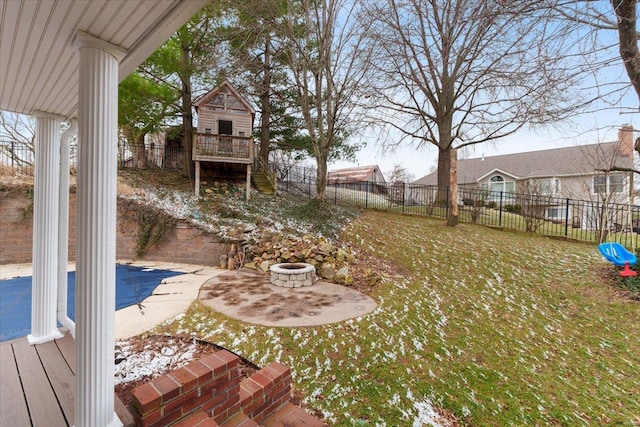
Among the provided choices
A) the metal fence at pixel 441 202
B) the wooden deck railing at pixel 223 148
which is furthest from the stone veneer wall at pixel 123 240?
the wooden deck railing at pixel 223 148

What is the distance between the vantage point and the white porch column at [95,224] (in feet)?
4.72

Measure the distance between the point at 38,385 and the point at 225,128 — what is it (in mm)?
9975

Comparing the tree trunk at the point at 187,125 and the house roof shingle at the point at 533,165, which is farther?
the house roof shingle at the point at 533,165

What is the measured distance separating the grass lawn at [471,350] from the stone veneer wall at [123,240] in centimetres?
356

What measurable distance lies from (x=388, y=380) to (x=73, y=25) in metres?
3.57

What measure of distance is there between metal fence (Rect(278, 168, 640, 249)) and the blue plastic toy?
13.1ft

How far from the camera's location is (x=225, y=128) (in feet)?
35.7

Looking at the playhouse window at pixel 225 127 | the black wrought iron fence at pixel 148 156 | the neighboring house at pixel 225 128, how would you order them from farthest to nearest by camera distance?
1. the black wrought iron fence at pixel 148 156
2. the playhouse window at pixel 225 127
3. the neighboring house at pixel 225 128

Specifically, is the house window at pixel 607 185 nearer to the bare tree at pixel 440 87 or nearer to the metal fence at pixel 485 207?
the metal fence at pixel 485 207

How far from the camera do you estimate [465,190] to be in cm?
1267

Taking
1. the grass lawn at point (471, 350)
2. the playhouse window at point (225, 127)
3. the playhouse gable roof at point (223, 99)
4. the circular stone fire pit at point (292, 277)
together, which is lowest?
the grass lawn at point (471, 350)

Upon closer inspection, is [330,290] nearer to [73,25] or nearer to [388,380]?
[388,380]

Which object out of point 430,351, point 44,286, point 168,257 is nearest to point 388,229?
point 430,351

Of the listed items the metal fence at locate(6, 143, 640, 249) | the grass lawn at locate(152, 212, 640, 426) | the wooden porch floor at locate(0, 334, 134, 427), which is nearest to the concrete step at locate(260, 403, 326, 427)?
the grass lawn at locate(152, 212, 640, 426)
